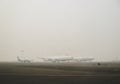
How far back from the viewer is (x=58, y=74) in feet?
3.07

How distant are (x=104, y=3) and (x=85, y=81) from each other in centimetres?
45

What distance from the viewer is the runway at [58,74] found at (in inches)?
37.2

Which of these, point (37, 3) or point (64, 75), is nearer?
point (64, 75)

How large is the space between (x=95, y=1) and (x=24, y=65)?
51 cm

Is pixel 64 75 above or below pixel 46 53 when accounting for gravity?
below

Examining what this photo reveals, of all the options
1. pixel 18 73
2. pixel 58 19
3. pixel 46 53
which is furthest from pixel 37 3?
pixel 18 73

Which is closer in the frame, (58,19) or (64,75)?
(64,75)

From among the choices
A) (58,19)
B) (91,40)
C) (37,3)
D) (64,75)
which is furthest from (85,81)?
(37,3)

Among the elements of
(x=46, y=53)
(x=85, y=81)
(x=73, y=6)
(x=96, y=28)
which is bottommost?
(x=85, y=81)

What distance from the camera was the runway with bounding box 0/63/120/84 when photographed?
3.10 ft

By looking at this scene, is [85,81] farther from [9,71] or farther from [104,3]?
[104,3]

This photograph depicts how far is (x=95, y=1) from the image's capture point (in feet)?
3.80

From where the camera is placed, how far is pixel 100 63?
1021mm

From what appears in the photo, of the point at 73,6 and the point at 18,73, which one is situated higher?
the point at 73,6
